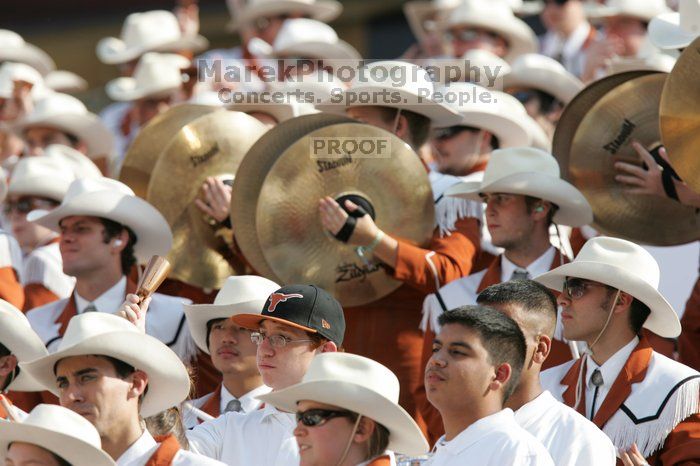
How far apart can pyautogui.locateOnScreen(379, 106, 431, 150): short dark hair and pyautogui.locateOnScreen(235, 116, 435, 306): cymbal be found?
46 cm

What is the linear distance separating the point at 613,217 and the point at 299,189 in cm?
162

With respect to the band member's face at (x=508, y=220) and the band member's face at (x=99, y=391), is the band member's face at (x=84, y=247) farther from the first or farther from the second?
the band member's face at (x=99, y=391)

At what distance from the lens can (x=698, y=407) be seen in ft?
22.6

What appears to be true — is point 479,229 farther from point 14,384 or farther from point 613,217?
point 14,384

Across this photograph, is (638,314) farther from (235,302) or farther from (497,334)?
(235,302)

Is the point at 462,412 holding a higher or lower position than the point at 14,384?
higher

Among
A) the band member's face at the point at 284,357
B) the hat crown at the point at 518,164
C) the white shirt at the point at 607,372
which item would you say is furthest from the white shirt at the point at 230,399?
the hat crown at the point at 518,164

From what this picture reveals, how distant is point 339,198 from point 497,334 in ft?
7.29

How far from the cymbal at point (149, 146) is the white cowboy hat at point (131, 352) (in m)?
3.16

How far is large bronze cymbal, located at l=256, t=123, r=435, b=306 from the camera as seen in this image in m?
8.39

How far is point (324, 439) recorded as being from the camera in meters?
5.91

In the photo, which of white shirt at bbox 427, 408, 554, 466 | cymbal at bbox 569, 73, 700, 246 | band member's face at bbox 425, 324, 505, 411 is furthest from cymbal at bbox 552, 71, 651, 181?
white shirt at bbox 427, 408, 554, 466

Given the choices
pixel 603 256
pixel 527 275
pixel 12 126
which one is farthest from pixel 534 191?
pixel 12 126

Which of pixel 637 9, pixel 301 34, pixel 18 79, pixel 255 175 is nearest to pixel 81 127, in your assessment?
pixel 18 79
